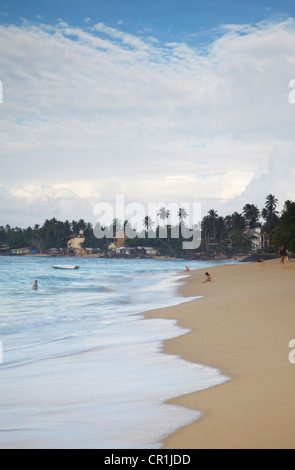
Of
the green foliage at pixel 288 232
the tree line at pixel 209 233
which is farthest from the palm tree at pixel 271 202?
the green foliage at pixel 288 232

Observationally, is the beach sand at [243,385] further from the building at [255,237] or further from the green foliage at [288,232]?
the building at [255,237]

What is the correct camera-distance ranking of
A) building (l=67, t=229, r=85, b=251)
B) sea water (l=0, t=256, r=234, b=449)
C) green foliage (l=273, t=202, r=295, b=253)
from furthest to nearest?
building (l=67, t=229, r=85, b=251)
green foliage (l=273, t=202, r=295, b=253)
sea water (l=0, t=256, r=234, b=449)

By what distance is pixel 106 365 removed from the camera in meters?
7.82

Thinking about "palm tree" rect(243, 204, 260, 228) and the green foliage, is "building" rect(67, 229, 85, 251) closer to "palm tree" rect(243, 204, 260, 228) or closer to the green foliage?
"palm tree" rect(243, 204, 260, 228)

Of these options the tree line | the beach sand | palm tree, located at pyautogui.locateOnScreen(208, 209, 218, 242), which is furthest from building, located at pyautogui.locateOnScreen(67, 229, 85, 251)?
the beach sand

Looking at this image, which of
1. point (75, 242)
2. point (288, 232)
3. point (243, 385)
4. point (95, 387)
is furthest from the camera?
point (75, 242)

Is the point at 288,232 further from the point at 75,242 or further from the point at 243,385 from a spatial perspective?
the point at 75,242

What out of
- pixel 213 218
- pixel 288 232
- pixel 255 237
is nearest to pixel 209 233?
pixel 213 218

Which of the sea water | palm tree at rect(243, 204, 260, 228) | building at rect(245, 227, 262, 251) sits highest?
palm tree at rect(243, 204, 260, 228)

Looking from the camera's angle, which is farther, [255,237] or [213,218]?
[213,218]
